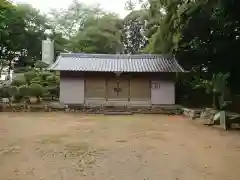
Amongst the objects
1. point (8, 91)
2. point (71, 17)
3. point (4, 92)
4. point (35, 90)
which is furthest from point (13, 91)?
point (71, 17)

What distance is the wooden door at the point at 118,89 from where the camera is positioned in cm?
2244

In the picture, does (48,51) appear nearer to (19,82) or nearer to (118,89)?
(19,82)

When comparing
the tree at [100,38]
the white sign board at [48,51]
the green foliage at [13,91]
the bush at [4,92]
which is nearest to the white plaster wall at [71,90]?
the green foliage at [13,91]

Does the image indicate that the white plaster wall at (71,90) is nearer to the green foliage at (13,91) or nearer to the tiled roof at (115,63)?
the tiled roof at (115,63)

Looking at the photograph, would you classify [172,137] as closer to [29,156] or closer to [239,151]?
[239,151]

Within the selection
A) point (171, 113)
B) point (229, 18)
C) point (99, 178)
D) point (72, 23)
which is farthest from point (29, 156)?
point (72, 23)

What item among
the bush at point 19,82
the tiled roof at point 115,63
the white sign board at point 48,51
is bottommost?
the bush at point 19,82

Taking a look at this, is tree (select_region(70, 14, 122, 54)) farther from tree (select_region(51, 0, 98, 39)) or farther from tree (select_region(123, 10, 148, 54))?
tree (select_region(51, 0, 98, 39))

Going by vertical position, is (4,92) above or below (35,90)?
below

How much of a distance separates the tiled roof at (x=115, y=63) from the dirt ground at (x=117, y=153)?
926cm

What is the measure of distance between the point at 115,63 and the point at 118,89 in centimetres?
228

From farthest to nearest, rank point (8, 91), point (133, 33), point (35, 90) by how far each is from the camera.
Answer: point (133, 33)
point (8, 91)
point (35, 90)

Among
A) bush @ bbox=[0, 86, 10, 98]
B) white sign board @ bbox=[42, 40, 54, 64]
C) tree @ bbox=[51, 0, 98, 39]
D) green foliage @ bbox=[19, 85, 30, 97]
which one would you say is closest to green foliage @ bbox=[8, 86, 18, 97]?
bush @ bbox=[0, 86, 10, 98]

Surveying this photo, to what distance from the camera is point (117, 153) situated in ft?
27.8
